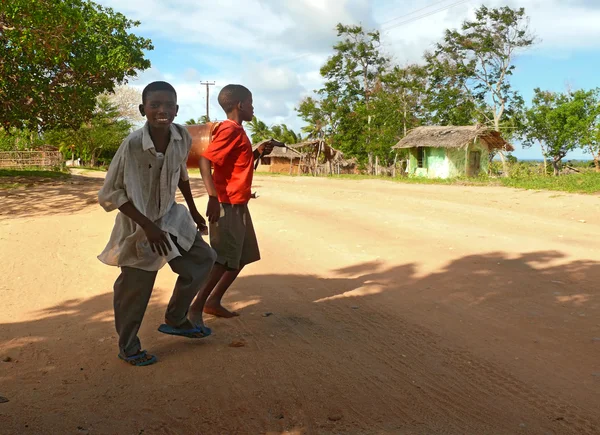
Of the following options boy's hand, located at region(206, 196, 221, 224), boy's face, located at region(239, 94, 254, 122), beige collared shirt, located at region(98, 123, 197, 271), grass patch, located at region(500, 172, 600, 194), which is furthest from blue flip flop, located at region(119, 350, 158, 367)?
grass patch, located at region(500, 172, 600, 194)

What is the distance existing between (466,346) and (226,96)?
253 centimetres

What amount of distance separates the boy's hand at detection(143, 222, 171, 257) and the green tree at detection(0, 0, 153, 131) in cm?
1347

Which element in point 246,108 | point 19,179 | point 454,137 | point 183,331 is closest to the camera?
point 183,331

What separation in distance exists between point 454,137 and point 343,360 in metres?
29.7

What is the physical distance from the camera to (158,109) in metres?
3.62

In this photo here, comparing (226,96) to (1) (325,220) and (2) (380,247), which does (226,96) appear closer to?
(2) (380,247)

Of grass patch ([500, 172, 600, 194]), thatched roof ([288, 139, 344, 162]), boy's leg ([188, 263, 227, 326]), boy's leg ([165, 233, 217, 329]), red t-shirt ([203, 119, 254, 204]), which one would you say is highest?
thatched roof ([288, 139, 344, 162])

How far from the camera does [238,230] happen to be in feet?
14.5

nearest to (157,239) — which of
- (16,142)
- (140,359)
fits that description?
(140,359)

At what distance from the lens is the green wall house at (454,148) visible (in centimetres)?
3167

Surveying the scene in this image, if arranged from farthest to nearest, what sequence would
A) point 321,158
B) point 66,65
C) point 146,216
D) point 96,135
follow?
point 96,135
point 321,158
point 66,65
point 146,216

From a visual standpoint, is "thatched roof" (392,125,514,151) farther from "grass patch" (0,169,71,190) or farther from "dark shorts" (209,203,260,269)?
"dark shorts" (209,203,260,269)

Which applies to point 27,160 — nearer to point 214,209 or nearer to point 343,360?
point 214,209

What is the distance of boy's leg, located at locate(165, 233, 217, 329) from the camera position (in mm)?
3781
